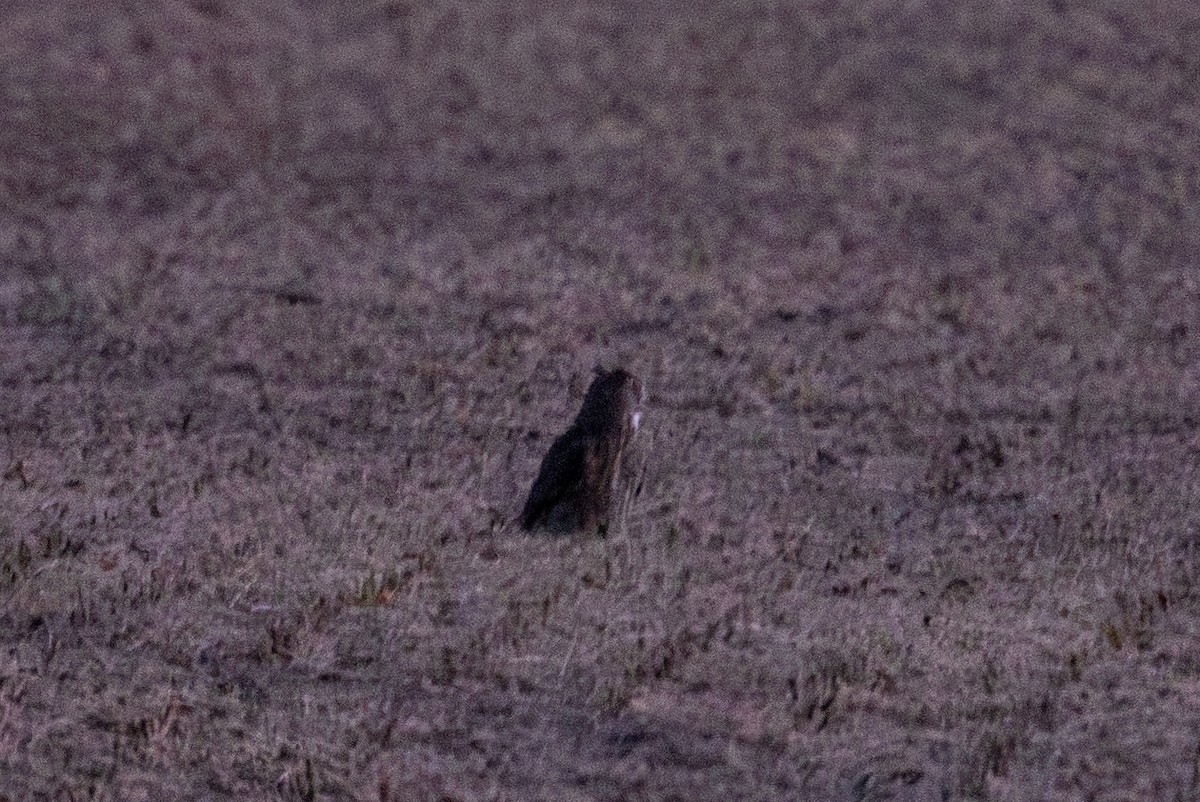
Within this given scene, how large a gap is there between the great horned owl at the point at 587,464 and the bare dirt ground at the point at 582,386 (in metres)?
0.06

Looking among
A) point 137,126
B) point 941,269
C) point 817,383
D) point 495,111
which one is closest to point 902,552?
point 817,383

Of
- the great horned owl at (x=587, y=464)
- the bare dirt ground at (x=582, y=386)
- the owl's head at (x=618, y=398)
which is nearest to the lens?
the bare dirt ground at (x=582, y=386)

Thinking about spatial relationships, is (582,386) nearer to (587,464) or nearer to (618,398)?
(618,398)

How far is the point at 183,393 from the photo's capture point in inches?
140

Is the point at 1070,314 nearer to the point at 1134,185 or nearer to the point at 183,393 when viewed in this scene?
the point at 1134,185

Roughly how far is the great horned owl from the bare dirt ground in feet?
0.19

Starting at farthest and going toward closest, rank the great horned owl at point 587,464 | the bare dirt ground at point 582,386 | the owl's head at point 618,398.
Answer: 1. the owl's head at point 618,398
2. the great horned owl at point 587,464
3. the bare dirt ground at point 582,386

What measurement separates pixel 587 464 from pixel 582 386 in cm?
40

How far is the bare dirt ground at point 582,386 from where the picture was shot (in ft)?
9.09

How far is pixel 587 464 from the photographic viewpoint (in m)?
3.22

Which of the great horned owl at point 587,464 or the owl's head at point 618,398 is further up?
the owl's head at point 618,398

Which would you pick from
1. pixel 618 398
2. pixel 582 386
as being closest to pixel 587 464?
pixel 618 398

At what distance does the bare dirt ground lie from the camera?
9.09 feet

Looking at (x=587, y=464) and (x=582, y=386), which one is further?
(x=582, y=386)
